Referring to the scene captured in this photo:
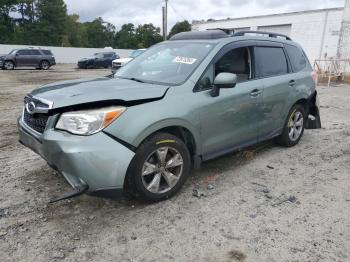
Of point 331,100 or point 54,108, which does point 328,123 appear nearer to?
point 331,100

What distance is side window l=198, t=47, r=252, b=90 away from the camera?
388cm

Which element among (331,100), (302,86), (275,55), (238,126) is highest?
(275,55)

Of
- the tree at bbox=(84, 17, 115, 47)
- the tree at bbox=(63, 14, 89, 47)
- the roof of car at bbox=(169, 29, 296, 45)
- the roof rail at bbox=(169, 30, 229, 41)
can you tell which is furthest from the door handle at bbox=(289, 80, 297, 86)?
the tree at bbox=(84, 17, 115, 47)

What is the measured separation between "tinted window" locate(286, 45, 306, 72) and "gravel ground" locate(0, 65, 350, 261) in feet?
5.25

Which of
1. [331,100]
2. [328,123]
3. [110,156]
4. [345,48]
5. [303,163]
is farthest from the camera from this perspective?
[345,48]

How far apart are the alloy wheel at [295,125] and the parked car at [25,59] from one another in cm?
2251

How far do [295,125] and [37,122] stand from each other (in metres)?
4.01

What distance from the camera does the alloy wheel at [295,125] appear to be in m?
5.44

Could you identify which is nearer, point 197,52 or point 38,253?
point 38,253

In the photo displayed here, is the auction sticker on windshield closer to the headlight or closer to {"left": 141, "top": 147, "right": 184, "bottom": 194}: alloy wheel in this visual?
{"left": 141, "top": 147, "right": 184, "bottom": 194}: alloy wheel

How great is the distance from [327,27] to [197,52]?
22.3 meters

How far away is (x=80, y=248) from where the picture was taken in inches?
111

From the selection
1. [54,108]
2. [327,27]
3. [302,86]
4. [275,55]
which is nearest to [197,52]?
[275,55]

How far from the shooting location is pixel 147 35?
6819 centimetres
